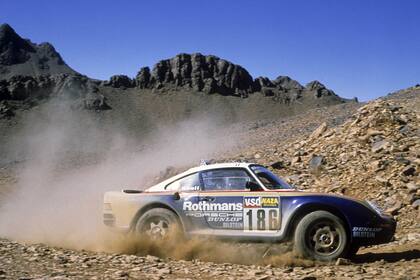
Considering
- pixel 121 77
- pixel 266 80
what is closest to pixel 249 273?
pixel 121 77

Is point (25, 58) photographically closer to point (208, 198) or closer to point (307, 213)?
point (208, 198)

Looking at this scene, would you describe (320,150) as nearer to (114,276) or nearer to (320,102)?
(114,276)

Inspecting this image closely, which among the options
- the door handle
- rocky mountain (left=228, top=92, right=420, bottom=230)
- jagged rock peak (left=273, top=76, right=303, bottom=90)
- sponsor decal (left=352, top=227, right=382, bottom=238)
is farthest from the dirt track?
jagged rock peak (left=273, top=76, right=303, bottom=90)

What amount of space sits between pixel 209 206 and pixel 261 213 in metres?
0.78

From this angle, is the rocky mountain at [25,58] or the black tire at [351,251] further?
the rocky mountain at [25,58]

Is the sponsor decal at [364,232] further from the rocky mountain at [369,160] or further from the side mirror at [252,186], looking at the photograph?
the rocky mountain at [369,160]

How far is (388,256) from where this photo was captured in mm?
7105

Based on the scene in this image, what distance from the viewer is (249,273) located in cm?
576

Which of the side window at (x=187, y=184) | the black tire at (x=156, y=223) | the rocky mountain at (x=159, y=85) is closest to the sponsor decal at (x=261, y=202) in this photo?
the side window at (x=187, y=184)

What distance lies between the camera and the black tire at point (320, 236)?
21.4 ft

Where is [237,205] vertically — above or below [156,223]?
above

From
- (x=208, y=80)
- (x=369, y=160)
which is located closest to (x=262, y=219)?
(x=369, y=160)

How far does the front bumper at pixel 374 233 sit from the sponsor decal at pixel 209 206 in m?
1.66

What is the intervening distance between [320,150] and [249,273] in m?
9.36
